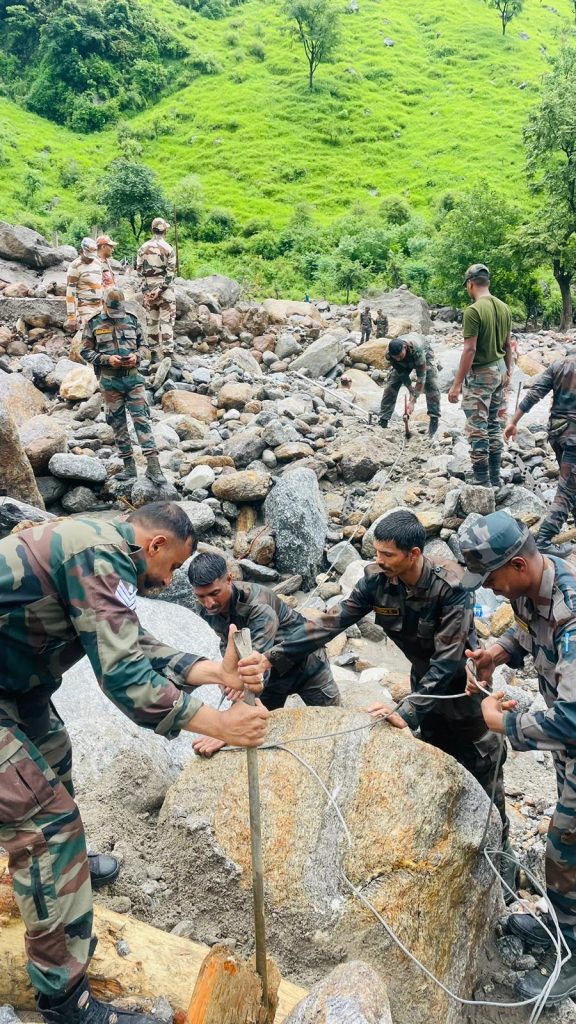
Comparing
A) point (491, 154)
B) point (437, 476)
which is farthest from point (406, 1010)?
point (491, 154)

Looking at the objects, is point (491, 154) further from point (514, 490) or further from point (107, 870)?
point (107, 870)

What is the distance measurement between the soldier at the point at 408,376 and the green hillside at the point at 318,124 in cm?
2624

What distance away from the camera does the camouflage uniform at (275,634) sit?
396 centimetres

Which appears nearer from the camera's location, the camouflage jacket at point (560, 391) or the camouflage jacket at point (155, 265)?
the camouflage jacket at point (560, 391)

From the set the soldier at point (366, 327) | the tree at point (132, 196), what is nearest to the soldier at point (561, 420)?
the soldier at point (366, 327)

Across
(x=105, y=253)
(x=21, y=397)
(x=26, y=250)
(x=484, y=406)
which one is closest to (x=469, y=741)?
(x=484, y=406)

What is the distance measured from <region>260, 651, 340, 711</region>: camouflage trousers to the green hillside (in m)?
32.0

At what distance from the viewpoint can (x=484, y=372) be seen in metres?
7.72

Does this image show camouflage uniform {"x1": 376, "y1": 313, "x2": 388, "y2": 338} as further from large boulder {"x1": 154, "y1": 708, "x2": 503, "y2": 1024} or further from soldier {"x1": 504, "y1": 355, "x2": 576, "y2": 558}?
large boulder {"x1": 154, "y1": 708, "x2": 503, "y2": 1024}

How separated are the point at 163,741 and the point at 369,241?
31.6m

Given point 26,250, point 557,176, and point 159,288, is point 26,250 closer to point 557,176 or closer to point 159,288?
point 159,288

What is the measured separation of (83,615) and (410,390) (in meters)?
8.77

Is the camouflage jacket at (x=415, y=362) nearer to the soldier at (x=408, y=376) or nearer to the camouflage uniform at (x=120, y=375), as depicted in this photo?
the soldier at (x=408, y=376)

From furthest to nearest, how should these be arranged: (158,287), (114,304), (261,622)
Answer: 1. (158,287)
2. (114,304)
3. (261,622)
